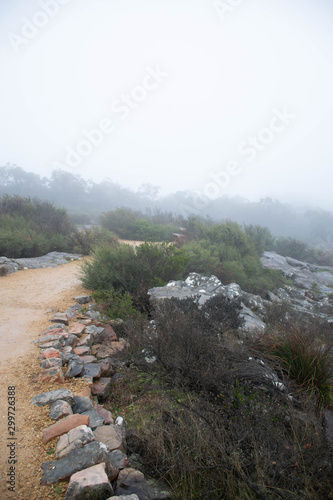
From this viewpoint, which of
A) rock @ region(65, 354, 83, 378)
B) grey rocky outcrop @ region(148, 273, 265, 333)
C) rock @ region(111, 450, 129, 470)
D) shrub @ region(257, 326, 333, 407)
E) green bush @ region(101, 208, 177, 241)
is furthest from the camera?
green bush @ region(101, 208, 177, 241)

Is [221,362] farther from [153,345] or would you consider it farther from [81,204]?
[81,204]

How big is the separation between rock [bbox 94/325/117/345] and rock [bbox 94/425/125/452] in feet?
6.03

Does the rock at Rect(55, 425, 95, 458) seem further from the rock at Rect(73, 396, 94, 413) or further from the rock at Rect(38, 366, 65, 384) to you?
the rock at Rect(38, 366, 65, 384)

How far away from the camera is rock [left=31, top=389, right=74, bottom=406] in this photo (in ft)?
8.56

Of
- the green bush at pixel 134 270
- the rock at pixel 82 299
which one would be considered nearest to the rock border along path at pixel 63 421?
the rock at pixel 82 299

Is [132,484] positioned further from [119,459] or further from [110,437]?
[110,437]

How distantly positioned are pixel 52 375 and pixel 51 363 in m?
0.23

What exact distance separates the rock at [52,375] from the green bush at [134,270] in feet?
8.85

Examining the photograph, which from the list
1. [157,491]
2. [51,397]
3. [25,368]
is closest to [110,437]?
[157,491]

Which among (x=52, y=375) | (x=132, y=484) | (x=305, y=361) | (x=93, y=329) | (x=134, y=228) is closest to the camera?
(x=132, y=484)

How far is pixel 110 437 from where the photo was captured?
2.28 metres

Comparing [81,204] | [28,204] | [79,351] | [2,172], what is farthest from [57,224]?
[2,172]

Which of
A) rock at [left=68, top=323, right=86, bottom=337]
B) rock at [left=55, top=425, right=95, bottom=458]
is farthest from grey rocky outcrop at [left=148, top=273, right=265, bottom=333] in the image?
rock at [left=55, top=425, right=95, bottom=458]

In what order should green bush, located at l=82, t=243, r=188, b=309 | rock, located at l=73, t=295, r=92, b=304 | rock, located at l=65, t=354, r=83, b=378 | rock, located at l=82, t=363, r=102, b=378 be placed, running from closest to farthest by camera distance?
rock, located at l=65, t=354, r=83, b=378, rock, located at l=82, t=363, r=102, b=378, rock, located at l=73, t=295, r=92, b=304, green bush, located at l=82, t=243, r=188, b=309
